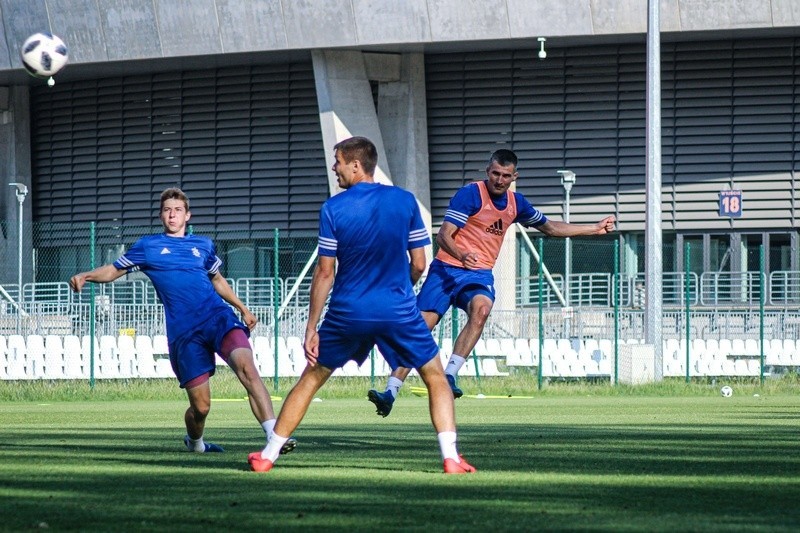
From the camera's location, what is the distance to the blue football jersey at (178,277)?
33.1 feet

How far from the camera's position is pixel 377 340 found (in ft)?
28.1

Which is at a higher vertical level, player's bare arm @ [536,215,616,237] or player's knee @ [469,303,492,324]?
player's bare arm @ [536,215,616,237]

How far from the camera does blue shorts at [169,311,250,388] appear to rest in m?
10.1

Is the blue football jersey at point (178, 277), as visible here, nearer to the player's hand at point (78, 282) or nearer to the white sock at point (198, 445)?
the player's hand at point (78, 282)

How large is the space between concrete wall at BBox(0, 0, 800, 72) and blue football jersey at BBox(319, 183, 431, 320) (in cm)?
2514

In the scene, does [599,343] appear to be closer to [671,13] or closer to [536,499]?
[671,13]

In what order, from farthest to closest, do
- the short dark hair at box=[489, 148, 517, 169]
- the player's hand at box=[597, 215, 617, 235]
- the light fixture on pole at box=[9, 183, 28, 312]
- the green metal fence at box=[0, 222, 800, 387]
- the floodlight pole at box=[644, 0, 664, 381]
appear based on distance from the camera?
the light fixture on pole at box=[9, 183, 28, 312] → the green metal fence at box=[0, 222, 800, 387] → the floodlight pole at box=[644, 0, 664, 381] → the player's hand at box=[597, 215, 617, 235] → the short dark hair at box=[489, 148, 517, 169]

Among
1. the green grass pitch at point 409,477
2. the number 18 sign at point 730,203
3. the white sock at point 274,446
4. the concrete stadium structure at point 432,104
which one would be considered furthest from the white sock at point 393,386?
the number 18 sign at point 730,203

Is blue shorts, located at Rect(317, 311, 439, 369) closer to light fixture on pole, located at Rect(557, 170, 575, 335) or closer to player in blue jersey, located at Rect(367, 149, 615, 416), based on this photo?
player in blue jersey, located at Rect(367, 149, 615, 416)

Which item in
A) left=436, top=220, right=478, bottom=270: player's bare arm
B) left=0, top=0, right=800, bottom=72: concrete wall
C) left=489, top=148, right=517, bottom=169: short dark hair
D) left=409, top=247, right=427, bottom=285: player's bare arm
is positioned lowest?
left=409, top=247, right=427, bottom=285: player's bare arm

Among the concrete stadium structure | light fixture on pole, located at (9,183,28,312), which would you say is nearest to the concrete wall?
the concrete stadium structure

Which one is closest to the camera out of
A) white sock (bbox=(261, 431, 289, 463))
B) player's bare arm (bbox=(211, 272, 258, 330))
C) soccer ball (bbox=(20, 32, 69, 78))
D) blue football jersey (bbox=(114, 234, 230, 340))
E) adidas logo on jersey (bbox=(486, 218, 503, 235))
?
white sock (bbox=(261, 431, 289, 463))

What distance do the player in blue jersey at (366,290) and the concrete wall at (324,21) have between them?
2510 centimetres

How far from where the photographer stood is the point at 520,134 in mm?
37438
